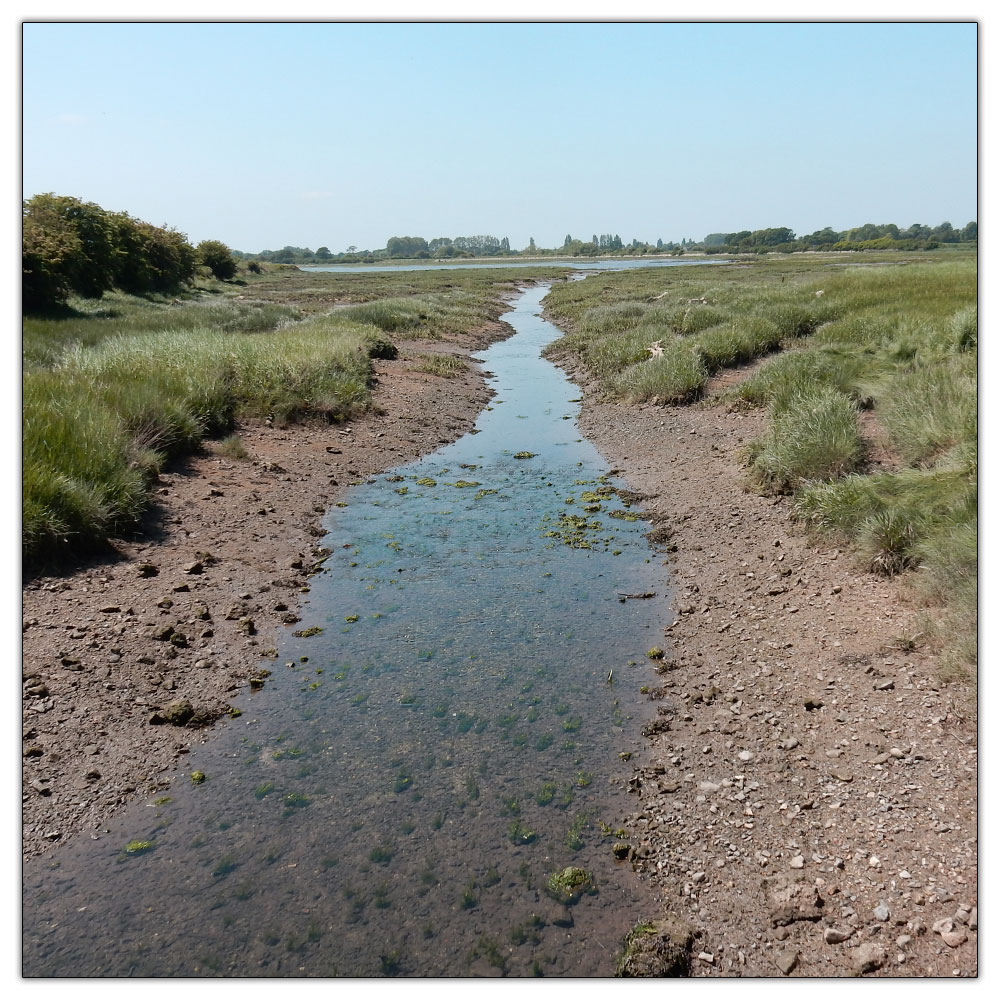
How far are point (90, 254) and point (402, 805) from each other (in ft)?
113

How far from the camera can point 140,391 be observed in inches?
497

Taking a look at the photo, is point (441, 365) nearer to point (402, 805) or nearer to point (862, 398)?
point (862, 398)

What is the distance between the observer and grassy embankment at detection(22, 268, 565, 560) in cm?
856

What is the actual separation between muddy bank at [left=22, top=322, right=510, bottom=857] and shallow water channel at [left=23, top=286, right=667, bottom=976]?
327mm

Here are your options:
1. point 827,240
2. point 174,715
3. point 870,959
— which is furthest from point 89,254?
point 827,240

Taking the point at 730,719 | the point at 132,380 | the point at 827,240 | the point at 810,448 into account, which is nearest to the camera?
the point at 730,719

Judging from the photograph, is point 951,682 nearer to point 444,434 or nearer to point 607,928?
point 607,928

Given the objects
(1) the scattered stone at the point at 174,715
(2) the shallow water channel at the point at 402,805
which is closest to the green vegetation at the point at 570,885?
(2) the shallow water channel at the point at 402,805

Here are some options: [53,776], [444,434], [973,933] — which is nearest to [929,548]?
[973,933]

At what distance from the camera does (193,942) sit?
4.25 m

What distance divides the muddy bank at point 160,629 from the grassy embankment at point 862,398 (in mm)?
6156

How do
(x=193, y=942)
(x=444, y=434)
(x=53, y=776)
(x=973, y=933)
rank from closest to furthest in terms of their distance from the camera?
(x=973, y=933) < (x=193, y=942) < (x=53, y=776) < (x=444, y=434)

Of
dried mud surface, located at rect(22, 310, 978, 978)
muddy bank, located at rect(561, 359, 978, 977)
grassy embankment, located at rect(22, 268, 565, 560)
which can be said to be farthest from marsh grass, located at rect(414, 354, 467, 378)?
muddy bank, located at rect(561, 359, 978, 977)

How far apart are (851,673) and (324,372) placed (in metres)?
14.1
